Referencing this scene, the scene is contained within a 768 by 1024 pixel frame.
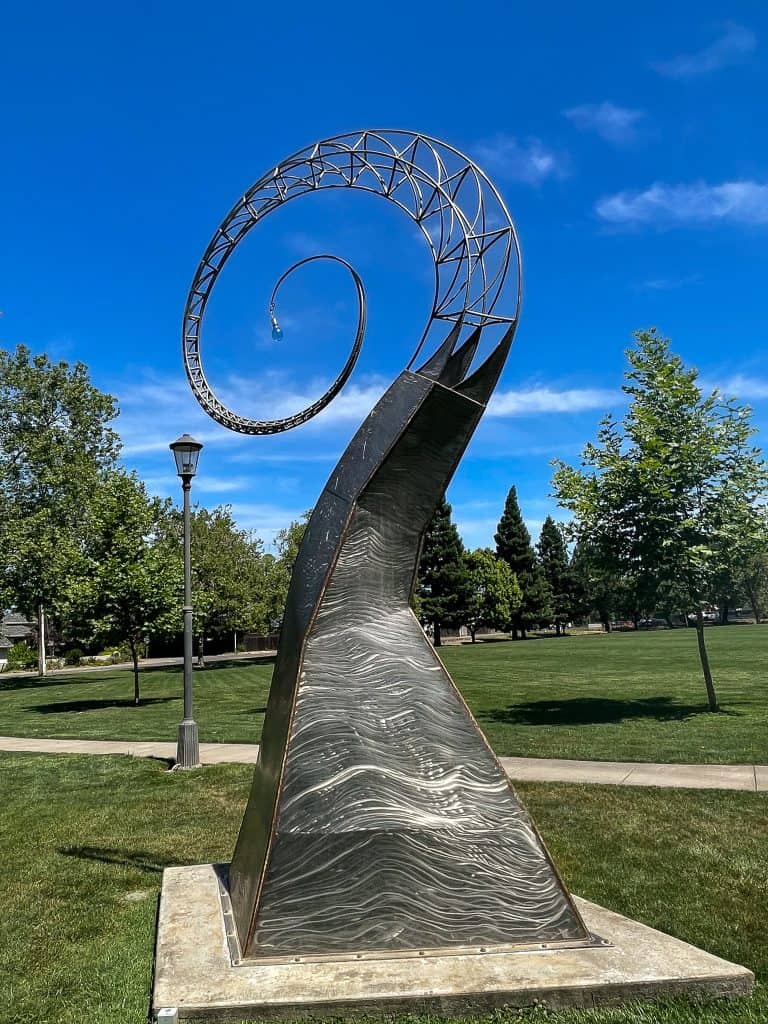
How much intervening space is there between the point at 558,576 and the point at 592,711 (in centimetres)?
5385

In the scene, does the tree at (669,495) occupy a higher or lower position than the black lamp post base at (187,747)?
higher

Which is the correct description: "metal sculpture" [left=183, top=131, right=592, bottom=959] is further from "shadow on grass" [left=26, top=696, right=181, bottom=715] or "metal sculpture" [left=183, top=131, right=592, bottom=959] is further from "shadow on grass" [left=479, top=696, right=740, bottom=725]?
"shadow on grass" [left=26, top=696, right=181, bottom=715]

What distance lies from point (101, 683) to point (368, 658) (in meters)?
29.6

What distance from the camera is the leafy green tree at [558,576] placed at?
229 ft

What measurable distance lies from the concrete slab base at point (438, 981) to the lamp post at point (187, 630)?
294 inches

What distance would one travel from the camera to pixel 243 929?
4691 mm

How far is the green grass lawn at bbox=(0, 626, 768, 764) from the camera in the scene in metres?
12.9

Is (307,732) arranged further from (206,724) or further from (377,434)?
(206,724)

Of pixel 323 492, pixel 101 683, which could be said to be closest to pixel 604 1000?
pixel 323 492

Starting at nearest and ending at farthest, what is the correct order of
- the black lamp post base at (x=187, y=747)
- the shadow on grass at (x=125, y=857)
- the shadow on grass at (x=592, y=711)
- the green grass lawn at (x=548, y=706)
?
the shadow on grass at (x=125, y=857) → the black lamp post base at (x=187, y=747) → the green grass lawn at (x=548, y=706) → the shadow on grass at (x=592, y=711)

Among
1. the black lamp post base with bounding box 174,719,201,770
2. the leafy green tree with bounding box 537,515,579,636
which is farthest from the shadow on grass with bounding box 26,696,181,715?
the leafy green tree with bounding box 537,515,579,636

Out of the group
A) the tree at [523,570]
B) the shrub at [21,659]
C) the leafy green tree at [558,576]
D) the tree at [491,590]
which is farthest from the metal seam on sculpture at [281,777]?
the leafy green tree at [558,576]

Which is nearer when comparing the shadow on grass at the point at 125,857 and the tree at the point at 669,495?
the shadow on grass at the point at 125,857

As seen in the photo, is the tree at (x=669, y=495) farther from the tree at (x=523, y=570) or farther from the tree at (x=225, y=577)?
the tree at (x=523, y=570)
